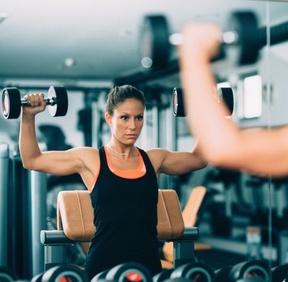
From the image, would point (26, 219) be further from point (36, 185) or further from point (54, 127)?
point (54, 127)

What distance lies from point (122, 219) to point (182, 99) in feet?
1.95

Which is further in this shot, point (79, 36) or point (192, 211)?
point (192, 211)

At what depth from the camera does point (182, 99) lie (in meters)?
2.71

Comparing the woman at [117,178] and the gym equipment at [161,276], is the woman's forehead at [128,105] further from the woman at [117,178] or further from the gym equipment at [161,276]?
the gym equipment at [161,276]

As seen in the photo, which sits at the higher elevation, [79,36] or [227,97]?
[79,36]

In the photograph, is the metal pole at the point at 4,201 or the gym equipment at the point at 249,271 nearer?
the gym equipment at the point at 249,271

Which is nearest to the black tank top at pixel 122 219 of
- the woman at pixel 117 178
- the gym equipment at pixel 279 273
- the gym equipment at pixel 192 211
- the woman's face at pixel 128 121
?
the woman at pixel 117 178

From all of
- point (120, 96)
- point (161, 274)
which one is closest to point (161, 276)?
point (161, 274)

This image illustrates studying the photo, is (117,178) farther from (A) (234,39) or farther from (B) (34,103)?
(A) (234,39)

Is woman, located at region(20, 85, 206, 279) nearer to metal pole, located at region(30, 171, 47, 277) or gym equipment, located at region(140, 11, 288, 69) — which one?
gym equipment, located at region(140, 11, 288, 69)

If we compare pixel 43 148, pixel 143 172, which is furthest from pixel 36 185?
pixel 143 172

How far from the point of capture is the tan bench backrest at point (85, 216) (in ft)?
9.11

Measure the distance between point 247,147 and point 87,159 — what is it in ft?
3.43

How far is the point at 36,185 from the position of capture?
3.27 meters
